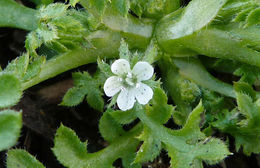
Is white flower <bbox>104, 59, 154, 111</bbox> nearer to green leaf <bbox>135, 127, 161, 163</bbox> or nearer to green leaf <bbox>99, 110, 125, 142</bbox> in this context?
green leaf <bbox>135, 127, 161, 163</bbox>

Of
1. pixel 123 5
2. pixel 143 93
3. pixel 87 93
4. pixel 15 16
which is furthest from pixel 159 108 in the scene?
pixel 15 16

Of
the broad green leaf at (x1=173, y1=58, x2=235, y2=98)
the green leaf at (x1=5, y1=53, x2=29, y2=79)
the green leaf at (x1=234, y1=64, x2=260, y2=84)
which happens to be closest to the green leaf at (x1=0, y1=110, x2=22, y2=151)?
the green leaf at (x1=5, y1=53, x2=29, y2=79)

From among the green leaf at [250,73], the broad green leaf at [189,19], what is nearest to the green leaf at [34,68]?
the broad green leaf at [189,19]

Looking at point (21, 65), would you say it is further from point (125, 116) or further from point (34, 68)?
point (125, 116)

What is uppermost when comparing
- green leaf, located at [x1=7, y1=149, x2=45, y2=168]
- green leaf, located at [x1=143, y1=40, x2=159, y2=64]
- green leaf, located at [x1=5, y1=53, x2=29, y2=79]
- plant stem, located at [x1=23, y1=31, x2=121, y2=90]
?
green leaf, located at [x1=5, y1=53, x2=29, y2=79]

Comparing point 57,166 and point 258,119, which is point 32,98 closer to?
point 57,166

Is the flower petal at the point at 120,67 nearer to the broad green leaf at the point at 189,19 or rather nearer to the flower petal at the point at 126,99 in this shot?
the flower petal at the point at 126,99
